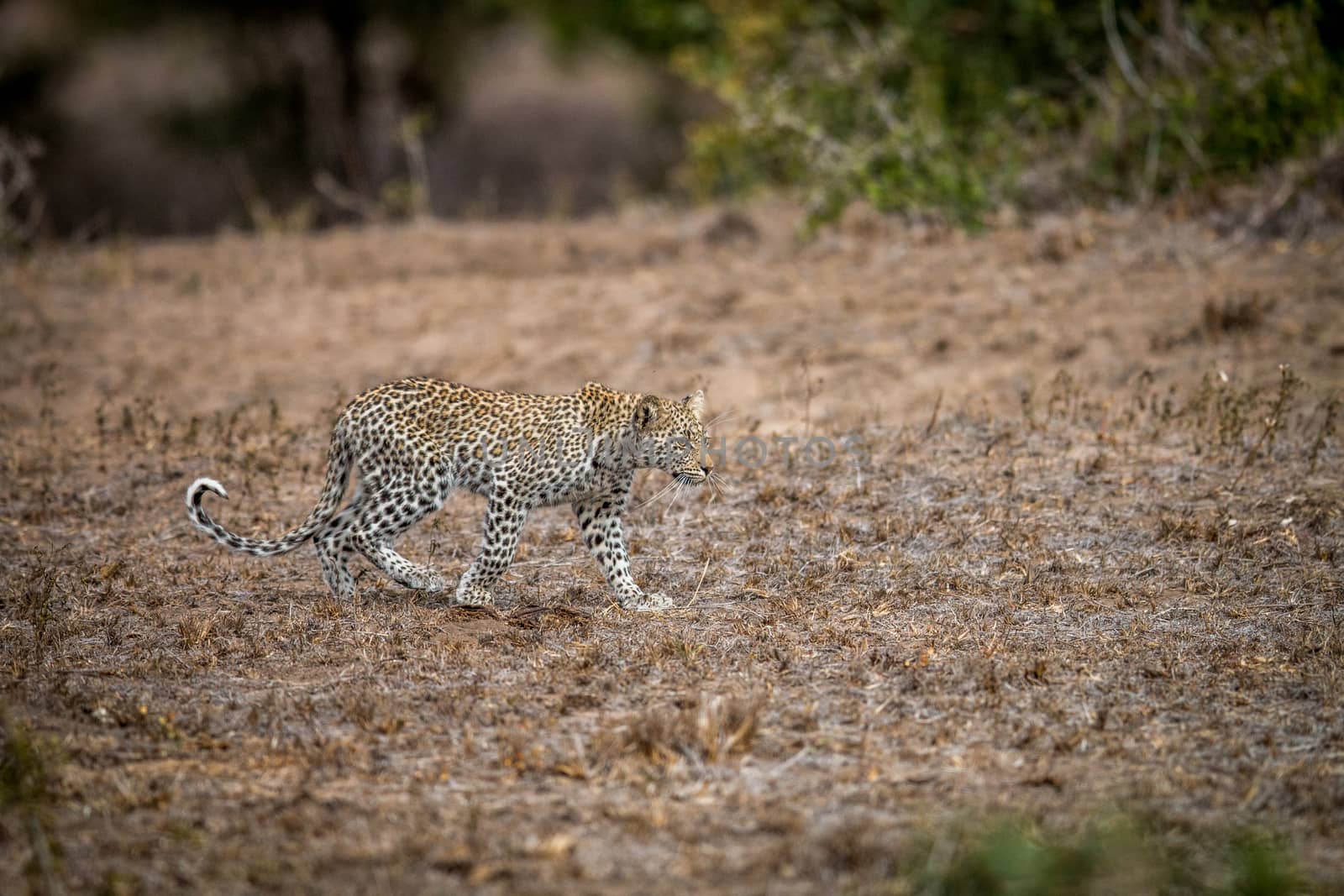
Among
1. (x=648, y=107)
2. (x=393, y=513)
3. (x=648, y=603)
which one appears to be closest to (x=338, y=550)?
(x=393, y=513)

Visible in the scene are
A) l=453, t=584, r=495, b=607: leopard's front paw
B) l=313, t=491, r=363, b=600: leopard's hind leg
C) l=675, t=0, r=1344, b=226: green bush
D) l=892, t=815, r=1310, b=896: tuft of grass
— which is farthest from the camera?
l=675, t=0, r=1344, b=226: green bush

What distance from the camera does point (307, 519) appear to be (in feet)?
27.1

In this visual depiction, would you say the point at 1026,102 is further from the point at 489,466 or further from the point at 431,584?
the point at 431,584

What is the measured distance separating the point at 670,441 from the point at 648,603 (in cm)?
90

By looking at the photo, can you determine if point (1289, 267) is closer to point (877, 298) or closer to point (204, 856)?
point (877, 298)

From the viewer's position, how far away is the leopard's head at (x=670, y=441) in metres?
7.90

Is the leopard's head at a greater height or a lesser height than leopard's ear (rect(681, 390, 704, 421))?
lesser

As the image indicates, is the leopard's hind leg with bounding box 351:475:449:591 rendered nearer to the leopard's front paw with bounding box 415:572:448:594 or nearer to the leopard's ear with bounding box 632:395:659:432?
the leopard's front paw with bounding box 415:572:448:594

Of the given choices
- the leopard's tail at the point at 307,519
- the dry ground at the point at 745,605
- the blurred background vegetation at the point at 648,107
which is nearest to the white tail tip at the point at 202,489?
the leopard's tail at the point at 307,519

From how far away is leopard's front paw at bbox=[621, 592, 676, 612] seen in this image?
8.09 meters

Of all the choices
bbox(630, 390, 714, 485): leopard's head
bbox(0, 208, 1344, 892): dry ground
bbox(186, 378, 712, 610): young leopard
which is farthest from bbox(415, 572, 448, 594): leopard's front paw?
bbox(630, 390, 714, 485): leopard's head

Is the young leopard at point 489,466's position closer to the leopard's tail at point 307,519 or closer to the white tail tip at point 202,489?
the leopard's tail at point 307,519

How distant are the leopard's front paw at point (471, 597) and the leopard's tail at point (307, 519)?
883 mm

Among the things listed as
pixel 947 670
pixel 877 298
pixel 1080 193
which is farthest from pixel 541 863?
pixel 1080 193
